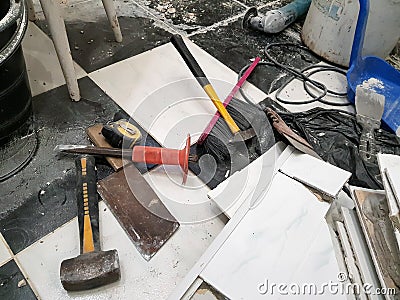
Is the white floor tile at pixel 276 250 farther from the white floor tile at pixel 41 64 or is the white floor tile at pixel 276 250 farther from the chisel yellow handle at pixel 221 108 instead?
the white floor tile at pixel 41 64

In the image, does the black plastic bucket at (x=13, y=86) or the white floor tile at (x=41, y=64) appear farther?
the white floor tile at (x=41, y=64)

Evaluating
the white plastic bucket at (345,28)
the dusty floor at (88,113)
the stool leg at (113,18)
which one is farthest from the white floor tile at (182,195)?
the white plastic bucket at (345,28)

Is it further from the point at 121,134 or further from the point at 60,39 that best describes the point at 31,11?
the point at 121,134

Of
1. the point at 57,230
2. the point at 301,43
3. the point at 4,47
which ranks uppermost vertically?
the point at 4,47

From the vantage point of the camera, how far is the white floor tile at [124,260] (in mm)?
718

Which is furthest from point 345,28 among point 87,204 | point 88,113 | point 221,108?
point 87,204

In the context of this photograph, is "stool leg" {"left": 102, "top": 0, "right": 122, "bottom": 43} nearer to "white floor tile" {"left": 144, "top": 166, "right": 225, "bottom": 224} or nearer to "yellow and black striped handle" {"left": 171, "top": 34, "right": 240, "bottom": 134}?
"yellow and black striped handle" {"left": 171, "top": 34, "right": 240, "bottom": 134}

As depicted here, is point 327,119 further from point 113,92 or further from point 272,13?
point 113,92

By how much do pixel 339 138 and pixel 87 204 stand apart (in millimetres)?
699

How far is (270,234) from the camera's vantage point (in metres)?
0.75

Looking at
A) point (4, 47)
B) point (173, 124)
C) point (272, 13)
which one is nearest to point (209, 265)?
point (173, 124)

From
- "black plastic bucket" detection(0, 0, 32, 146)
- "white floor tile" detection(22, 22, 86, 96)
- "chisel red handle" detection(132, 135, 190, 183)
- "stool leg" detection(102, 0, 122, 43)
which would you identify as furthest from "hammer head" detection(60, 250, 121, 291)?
"stool leg" detection(102, 0, 122, 43)

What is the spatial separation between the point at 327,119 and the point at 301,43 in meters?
0.44

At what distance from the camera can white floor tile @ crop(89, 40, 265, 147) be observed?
104 cm
